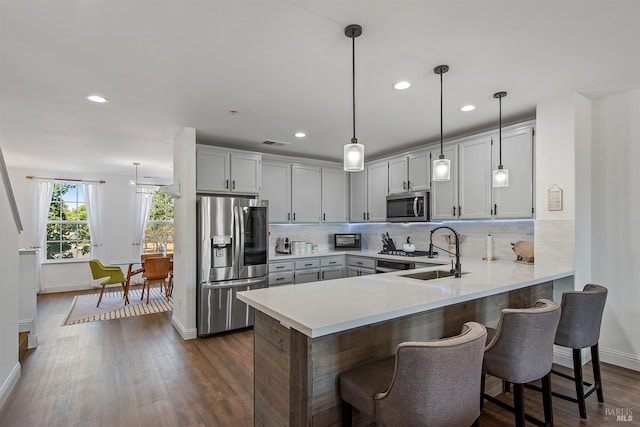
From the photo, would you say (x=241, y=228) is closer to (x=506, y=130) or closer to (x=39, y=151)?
(x=506, y=130)

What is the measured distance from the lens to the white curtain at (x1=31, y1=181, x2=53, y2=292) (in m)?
6.50

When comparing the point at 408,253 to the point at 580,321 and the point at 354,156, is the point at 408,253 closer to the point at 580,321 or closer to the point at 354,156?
the point at 580,321

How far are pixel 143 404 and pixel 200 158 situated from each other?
273cm

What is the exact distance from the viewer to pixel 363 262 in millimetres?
4934

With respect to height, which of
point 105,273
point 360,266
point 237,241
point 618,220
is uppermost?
point 618,220

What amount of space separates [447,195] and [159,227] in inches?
261

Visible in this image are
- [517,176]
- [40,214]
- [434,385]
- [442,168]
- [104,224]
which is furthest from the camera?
[104,224]

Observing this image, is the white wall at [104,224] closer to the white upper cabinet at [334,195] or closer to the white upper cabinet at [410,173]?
the white upper cabinet at [334,195]

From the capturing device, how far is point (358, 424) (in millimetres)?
1748

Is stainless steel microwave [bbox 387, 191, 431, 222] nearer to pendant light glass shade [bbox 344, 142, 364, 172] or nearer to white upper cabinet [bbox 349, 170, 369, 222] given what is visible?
white upper cabinet [bbox 349, 170, 369, 222]

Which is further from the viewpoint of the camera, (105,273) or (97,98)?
(105,273)

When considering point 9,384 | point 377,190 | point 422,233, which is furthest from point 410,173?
point 9,384

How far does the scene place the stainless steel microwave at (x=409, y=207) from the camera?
4391mm

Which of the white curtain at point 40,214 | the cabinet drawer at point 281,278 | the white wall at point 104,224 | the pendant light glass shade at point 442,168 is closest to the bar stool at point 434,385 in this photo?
the pendant light glass shade at point 442,168
